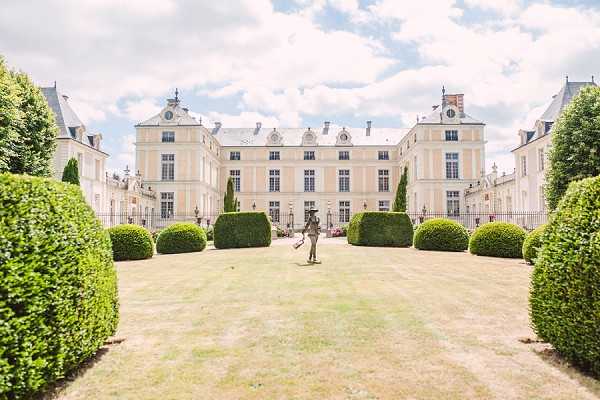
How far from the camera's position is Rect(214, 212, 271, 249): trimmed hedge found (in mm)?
18016

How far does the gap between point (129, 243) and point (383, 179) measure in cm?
3586

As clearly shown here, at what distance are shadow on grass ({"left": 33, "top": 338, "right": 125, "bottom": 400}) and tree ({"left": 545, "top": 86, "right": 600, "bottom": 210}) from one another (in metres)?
15.0

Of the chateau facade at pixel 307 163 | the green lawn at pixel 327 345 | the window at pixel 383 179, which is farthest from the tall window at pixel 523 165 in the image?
the green lawn at pixel 327 345

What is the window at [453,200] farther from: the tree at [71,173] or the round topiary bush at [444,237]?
the tree at [71,173]

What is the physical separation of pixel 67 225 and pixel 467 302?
558cm

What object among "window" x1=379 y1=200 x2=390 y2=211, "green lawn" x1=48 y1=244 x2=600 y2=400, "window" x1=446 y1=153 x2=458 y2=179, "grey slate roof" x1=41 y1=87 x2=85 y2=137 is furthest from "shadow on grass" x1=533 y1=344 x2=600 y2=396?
"window" x1=379 y1=200 x2=390 y2=211

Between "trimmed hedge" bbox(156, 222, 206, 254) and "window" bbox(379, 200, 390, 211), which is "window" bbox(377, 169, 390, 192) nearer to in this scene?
"window" bbox(379, 200, 390, 211)

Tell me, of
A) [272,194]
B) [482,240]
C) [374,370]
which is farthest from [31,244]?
[272,194]

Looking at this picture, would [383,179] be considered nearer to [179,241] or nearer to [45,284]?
[179,241]

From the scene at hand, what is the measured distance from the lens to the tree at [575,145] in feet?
49.1

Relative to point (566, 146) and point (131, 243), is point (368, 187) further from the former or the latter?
point (131, 243)

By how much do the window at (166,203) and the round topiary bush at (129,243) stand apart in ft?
85.7

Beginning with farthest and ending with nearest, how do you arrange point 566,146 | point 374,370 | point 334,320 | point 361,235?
point 361,235 → point 566,146 → point 334,320 → point 374,370

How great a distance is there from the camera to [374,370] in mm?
3834
